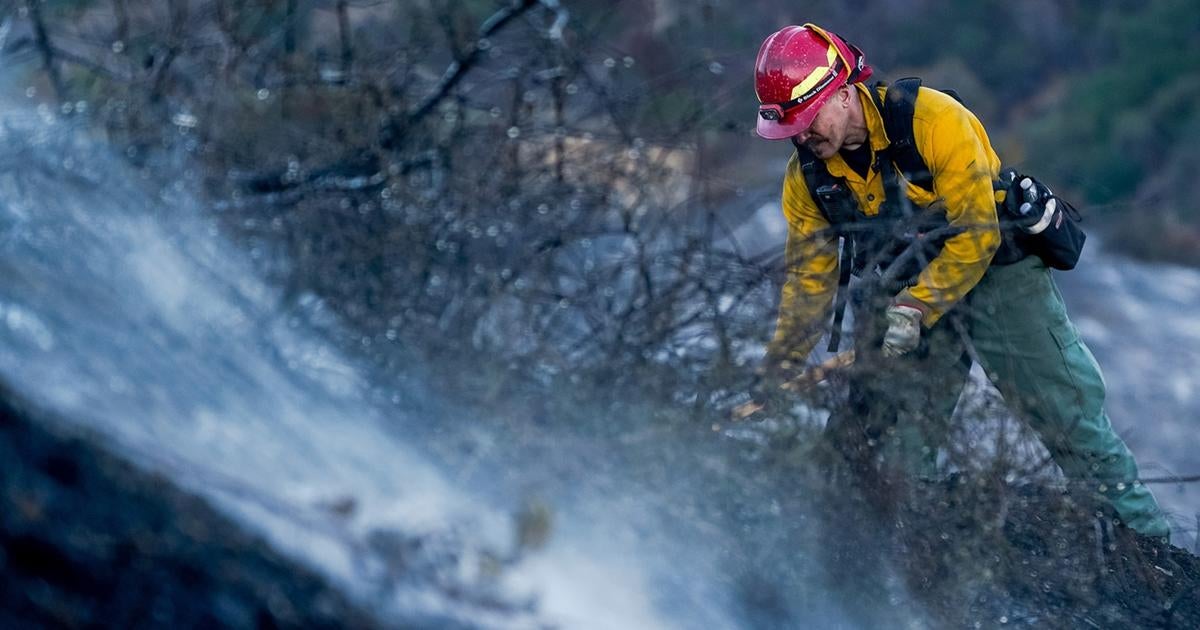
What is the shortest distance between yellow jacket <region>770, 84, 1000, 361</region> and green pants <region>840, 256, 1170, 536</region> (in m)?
0.17

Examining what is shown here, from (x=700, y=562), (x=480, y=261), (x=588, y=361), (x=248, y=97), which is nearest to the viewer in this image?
(x=700, y=562)

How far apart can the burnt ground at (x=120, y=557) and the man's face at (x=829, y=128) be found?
211 centimetres

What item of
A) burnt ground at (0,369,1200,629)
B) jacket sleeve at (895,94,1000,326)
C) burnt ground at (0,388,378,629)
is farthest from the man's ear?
burnt ground at (0,388,378,629)

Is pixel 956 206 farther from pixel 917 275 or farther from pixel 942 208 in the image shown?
pixel 917 275

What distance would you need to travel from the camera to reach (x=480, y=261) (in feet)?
15.3

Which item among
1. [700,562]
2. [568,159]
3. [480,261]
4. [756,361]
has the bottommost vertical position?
[700,562]

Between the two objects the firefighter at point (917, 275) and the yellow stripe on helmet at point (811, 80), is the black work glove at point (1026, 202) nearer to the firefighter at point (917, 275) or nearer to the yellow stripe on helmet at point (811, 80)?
the firefighter at point (917, 275)

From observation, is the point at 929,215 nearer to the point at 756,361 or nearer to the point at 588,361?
the point at 756,361

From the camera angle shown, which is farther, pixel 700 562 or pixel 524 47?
pixel 524 47

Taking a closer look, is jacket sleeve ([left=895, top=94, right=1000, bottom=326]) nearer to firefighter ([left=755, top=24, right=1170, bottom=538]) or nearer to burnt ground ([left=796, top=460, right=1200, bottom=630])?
firefighter ([left=755, top=24, right=1170, bottom=538])

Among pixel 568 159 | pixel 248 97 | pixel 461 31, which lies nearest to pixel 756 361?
pixel 568 159

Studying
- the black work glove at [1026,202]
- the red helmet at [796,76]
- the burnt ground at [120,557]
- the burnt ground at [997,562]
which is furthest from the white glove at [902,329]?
the burnt ground at [120,557]

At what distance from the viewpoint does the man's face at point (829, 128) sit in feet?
12.3

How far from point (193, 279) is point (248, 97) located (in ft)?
6.03
